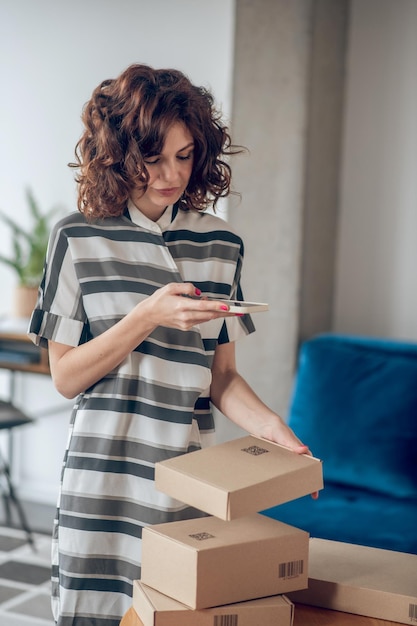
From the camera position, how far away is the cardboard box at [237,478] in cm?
115

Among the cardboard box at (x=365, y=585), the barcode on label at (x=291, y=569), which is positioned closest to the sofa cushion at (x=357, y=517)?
the cardboard box at (x=365, y=585)

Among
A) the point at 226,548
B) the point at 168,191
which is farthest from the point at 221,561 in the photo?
the point at 168,191

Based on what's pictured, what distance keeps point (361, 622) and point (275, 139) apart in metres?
1.88

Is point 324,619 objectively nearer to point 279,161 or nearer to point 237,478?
point 237,478

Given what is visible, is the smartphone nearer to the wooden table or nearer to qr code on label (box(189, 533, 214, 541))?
qr code on label (box(189, 533, 214, 541))

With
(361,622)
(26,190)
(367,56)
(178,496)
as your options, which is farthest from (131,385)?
(26,190)

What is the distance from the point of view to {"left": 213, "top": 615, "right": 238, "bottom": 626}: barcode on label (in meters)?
1.21

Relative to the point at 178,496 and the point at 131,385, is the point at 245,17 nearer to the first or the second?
the point at 131,385

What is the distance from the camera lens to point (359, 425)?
2.63 meters

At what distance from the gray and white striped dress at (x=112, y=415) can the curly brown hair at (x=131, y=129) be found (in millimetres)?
62

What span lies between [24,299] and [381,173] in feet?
5.20

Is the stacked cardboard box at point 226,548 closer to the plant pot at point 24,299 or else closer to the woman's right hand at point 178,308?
the woman's right hand at point 178,308

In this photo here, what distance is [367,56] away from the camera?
123 inches

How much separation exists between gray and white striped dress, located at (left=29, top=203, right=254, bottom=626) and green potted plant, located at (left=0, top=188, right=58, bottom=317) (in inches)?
85.8
